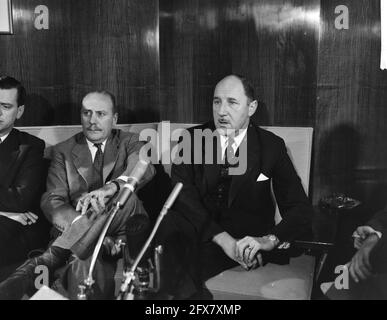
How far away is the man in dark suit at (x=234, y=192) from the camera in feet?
5.62

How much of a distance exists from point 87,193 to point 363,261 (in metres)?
1.09

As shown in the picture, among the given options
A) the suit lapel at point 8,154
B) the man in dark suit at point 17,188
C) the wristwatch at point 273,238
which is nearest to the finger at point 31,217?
the man in dark suit at point 17,188

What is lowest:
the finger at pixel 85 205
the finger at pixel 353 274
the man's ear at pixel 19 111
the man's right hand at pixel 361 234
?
the finger at pixel 353 274

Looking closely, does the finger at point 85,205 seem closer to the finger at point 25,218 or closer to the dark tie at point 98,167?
the dark tie at point 98,167

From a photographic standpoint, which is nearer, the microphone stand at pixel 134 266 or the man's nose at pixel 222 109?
the microphone stand at pixel 134 266

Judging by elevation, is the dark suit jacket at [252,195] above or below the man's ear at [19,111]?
below

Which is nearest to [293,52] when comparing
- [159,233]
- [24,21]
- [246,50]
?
[246,50]

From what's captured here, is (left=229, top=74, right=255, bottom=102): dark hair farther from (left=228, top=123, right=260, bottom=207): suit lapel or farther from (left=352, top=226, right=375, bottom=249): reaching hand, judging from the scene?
(left=352, top=226, right=375, bottom=249): reaching hand

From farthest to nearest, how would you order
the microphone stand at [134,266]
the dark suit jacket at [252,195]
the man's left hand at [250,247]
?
the dark suit jacket at [252,195] → the man's left hand at [250,247] → the microphone stand at [134,266]

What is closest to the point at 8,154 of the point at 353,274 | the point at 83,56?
the point at 83,56

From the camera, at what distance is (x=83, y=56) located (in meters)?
1.99

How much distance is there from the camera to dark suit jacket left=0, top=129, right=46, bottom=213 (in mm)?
1777

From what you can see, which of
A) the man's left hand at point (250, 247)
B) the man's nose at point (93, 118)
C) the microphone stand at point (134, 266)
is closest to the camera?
the microphone stand at point (134, 266)
